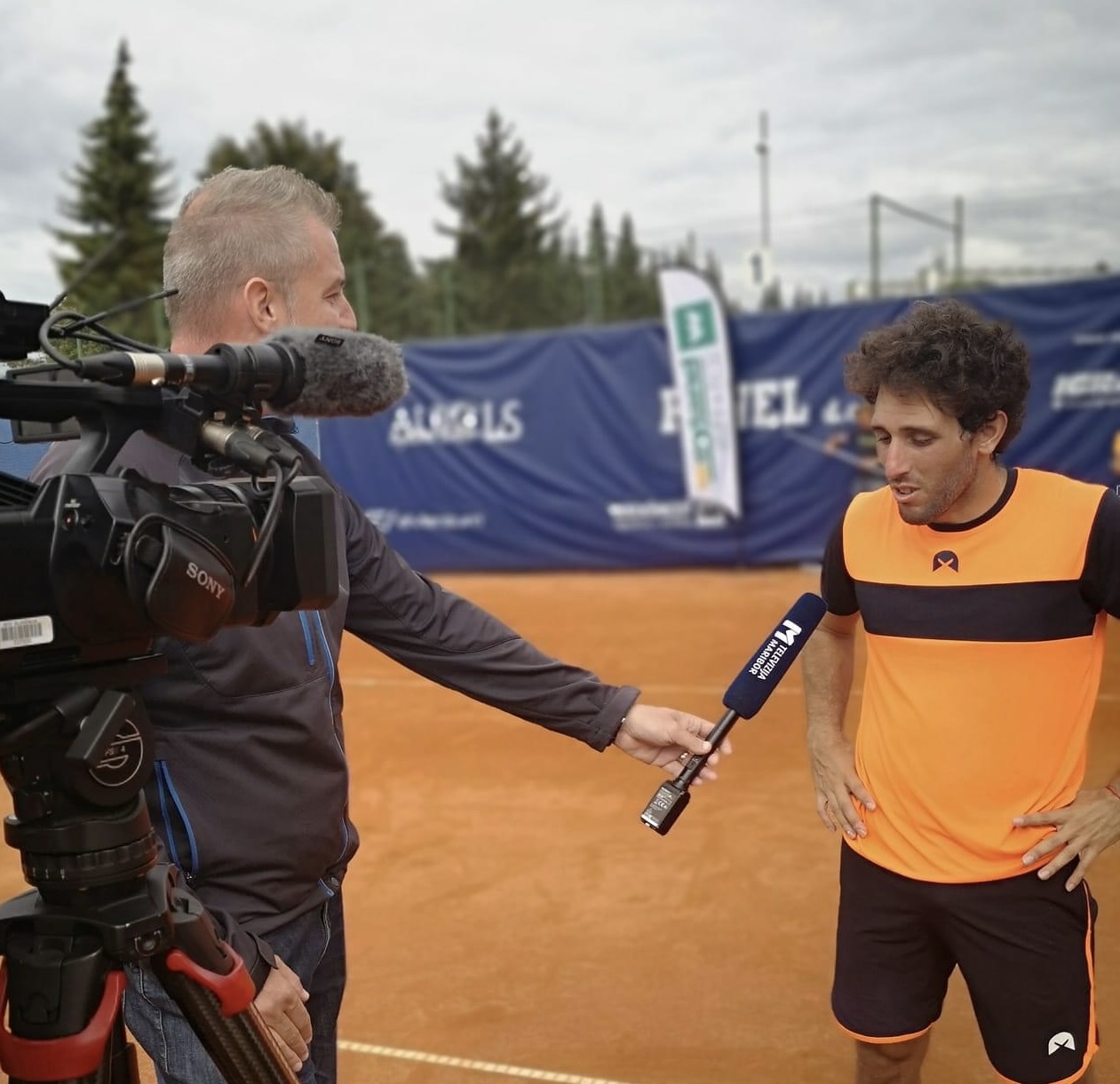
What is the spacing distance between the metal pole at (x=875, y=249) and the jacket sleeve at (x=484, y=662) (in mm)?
15040

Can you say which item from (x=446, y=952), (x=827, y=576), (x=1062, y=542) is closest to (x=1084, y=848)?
(x=1062, y=542)

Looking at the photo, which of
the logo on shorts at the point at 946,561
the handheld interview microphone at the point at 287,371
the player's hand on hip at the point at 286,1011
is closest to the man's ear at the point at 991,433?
the logo on shorts at the point at 946,561

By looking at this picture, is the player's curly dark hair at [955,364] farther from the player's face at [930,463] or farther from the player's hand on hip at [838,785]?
the player's hand on hip at [838,785]

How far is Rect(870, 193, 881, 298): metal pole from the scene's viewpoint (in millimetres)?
16500

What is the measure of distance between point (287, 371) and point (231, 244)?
67 centimetres

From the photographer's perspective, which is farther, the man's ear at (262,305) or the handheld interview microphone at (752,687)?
the handheld interview microphone at (752,687)

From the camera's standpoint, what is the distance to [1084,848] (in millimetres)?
2244

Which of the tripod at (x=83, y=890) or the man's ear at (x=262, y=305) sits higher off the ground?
the man's ear at (x=262, y=305)

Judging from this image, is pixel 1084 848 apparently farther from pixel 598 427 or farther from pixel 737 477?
pixel 598 427

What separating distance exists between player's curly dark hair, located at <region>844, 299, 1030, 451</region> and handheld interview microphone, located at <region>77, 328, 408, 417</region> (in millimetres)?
1268

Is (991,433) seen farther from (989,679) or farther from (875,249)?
(875,249)

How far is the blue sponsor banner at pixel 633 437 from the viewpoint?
456 inches

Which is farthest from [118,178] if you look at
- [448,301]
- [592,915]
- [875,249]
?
[592,915]

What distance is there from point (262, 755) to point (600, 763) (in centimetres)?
464
